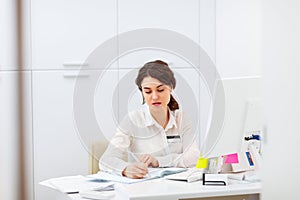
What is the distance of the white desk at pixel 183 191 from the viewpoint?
1362 mm

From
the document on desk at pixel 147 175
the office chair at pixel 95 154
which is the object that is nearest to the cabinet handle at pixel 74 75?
the office chair at pixel 95 154

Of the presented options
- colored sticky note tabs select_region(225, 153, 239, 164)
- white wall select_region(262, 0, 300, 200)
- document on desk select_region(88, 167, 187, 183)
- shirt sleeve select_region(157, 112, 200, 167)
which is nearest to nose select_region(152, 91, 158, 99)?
shirt sleeve select_region(157, 112, 200, 167)

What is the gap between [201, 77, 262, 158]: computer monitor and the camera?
1377 mm

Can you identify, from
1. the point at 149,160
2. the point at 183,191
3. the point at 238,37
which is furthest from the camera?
the point at 238,37

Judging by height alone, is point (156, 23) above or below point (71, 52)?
above

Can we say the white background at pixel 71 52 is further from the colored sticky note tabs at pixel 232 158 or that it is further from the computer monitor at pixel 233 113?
the computer monitor at pixel 233 113

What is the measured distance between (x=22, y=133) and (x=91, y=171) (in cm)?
172

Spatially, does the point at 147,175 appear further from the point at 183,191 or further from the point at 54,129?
the point at 54,129

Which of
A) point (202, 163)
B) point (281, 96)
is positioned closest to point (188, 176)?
point (202, 163)

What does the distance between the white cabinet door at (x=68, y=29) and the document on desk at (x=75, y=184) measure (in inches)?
38.9

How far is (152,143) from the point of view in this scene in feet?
6.25

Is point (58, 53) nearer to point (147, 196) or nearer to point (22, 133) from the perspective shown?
point (147, 196)

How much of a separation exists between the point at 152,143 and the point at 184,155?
130mm

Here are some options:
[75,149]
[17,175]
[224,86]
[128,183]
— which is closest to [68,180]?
[128,183]
